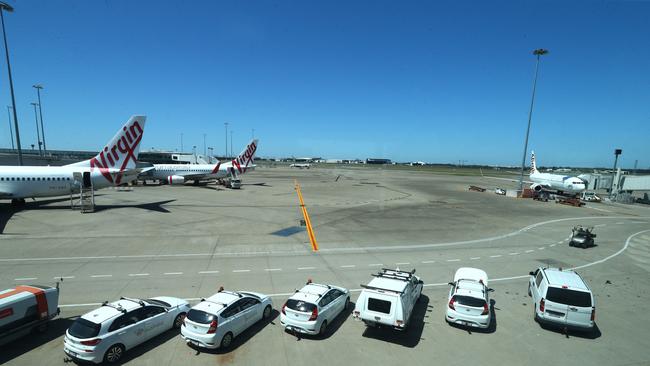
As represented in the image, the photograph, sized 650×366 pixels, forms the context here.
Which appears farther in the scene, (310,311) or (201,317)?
(310,311)

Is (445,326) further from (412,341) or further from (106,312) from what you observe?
(106,312)

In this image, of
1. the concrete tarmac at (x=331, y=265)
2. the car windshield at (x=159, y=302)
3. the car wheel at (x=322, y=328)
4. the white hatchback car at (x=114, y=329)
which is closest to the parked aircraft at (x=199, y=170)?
the concrete tarmac at (x=331, y=265)

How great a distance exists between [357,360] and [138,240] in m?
20.1

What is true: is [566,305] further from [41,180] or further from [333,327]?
[41,180]

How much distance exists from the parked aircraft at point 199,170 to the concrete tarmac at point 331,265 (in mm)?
21726

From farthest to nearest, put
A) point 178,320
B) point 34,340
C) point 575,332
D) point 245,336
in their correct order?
point 575,332
point 178,320
point 245,336
point 34,340

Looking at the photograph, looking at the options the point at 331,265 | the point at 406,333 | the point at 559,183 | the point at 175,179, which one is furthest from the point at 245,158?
the point at 559,183

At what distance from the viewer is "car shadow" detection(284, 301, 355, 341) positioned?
1181cm

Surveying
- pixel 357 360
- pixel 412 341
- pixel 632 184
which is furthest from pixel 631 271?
pixel 632 184

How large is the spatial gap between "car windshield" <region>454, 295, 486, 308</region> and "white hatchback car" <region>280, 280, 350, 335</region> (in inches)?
199

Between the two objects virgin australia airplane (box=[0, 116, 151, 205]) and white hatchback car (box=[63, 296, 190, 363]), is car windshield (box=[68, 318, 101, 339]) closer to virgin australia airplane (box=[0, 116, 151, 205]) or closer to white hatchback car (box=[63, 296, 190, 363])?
white hatchback car (box=[63, 296, 190, 363])

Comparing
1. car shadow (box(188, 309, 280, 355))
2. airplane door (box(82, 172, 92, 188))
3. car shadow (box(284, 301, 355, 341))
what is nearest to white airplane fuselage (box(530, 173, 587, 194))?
car shadow (box(284, 301, 355, 341))

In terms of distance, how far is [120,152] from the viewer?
Result: 35531mm

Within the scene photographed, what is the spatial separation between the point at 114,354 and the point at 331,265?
39.0 feet
